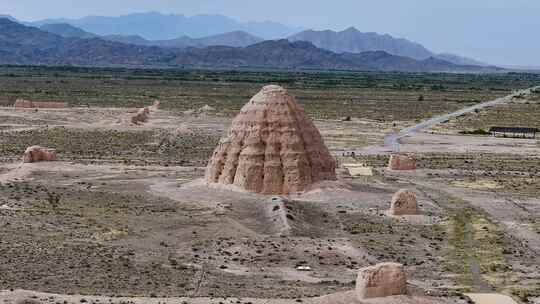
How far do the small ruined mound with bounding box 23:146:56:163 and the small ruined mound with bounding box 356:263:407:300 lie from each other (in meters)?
30.8

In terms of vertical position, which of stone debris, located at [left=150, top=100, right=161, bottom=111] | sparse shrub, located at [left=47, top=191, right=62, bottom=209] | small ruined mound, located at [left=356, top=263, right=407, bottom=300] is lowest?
stone debris, located at [left=150, top=100, right=161, bottom=111]

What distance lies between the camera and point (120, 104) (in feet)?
338

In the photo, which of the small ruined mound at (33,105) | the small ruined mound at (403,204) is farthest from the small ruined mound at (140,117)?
the small ruined mound at (403,204)

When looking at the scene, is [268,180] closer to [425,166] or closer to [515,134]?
[425,166]

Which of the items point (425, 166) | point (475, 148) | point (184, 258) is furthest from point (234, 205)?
point (475, 148)

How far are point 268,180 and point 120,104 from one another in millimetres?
67577

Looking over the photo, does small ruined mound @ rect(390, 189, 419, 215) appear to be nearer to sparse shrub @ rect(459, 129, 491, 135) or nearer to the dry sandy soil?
the dry sandy soil

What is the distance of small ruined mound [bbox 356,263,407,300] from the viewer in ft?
69.8

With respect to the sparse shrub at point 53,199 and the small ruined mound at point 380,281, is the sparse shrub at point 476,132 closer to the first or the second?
the sparse shrub at point 53,199

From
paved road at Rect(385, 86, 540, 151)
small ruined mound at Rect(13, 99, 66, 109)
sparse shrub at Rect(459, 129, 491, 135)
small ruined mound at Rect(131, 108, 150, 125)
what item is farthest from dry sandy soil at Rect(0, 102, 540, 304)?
small ruined mound at Rect(13, 99, 66, 109)

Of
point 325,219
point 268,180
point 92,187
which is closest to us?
point 325,219

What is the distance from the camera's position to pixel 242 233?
103 feet

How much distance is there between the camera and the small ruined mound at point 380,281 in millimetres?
21266

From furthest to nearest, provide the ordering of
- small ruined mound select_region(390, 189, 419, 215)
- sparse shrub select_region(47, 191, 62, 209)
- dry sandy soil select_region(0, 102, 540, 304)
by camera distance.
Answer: sparse shrub select_region(47, 191, 62, 209)
small ruined mound select_region(390, 189, 419, 215)
dry sandy soil select_region(0, 102, 540, 304)
